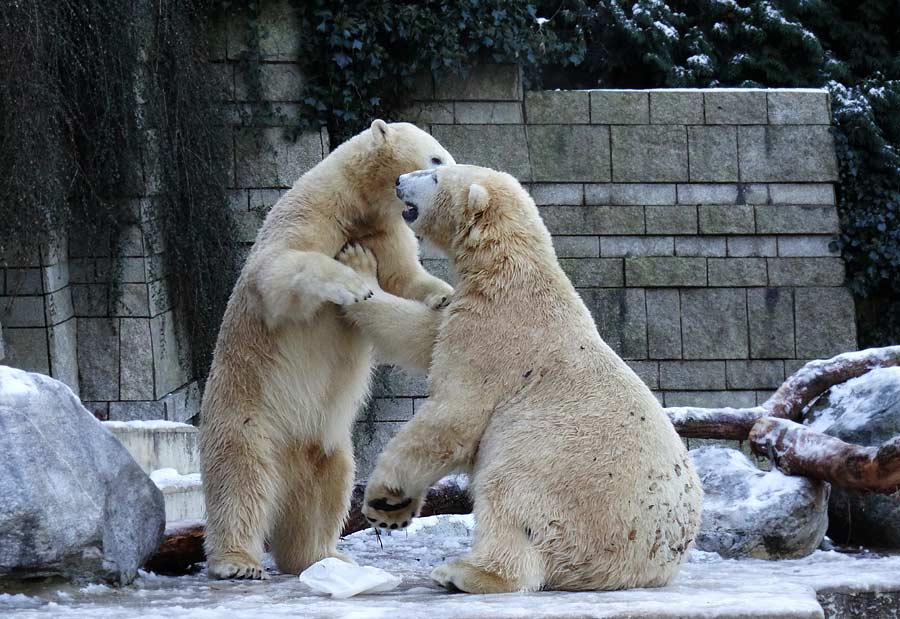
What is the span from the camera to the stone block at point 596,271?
809 cm

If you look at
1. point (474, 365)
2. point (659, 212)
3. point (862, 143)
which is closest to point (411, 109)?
point (659, 212)

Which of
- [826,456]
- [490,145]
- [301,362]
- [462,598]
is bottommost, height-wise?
[462,598]

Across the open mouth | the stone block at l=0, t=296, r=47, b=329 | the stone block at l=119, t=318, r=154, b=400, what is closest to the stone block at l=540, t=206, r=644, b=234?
the stone block at l=119, t=318, r=154, b=400

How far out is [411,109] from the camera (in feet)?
26.3

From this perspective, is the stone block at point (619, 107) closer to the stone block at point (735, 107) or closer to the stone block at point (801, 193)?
the stone block at point (735, 107)

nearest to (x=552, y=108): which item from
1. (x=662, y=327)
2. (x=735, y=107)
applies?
(x=735, y=107)

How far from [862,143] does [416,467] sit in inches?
277

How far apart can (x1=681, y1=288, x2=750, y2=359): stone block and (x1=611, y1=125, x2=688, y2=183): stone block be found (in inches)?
33.1

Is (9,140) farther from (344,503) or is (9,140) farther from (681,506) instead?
(681,506)

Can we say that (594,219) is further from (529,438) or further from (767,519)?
(529,438)

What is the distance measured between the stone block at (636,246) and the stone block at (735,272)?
0.31 meters

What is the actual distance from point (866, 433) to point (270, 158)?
4379mm

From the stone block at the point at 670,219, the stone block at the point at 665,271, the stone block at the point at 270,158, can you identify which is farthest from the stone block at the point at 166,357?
the stone block at the point at 670,219

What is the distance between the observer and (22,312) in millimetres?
6824
